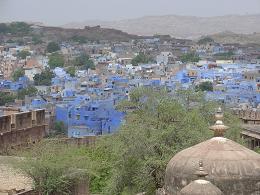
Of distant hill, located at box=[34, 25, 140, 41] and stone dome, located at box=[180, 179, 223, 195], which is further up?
stone dome, located at box=[180, 179, 223, 195]

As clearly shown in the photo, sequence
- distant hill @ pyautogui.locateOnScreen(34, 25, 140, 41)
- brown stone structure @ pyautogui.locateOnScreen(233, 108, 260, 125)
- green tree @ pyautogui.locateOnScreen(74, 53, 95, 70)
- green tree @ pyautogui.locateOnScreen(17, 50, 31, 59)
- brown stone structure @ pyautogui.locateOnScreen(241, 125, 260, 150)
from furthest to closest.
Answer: distant hill @ pyautogui.locateOnScreen(34, 25, 140, 41), green tree @ pyautogui.locateOnScreen(17, 50, 31, 59), green tree @ pyautogui.locateOnScreen(74, 53, 95, 70), brown stone structure @ pyautogui.locateOnScreen(233, 108, 260, 125), brown stone structure @ pyautogui.locateOnScreen(241, 125, 260, 150)

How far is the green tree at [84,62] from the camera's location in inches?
4131

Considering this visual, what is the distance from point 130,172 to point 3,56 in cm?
10238

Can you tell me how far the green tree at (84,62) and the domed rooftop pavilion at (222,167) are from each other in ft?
297

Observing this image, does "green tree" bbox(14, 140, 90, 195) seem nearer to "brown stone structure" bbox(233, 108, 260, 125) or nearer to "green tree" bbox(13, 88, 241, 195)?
"green tree" bbox(13, 88, 241, 195)

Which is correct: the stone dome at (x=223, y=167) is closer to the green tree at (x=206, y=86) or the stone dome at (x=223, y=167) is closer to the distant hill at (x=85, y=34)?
the green tree at (x=206, y=86)

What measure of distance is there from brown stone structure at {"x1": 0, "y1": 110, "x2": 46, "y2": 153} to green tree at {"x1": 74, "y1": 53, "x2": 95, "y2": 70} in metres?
74.1

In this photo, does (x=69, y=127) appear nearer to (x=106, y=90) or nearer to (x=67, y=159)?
(x=106, y=90)

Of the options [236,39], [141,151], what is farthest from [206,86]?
[236,39]

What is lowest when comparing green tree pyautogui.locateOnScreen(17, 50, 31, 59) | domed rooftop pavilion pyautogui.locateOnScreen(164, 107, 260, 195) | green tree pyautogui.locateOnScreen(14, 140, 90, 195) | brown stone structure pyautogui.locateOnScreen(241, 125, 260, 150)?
green tree pyautogui.locateOnScreen(17, 50, 31, 59)

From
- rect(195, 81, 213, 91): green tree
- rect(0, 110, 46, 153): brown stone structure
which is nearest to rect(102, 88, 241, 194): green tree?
rect(0, 110, 46, 153): brown stone structure

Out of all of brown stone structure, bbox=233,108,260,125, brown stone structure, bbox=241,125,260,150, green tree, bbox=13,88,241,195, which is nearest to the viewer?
green tree, bbox=13,88,241,195

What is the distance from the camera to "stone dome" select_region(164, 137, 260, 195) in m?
12.8

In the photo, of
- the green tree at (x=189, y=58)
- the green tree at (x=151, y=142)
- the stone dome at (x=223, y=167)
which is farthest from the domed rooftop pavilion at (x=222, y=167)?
the green tree at (x=189, y=58)
